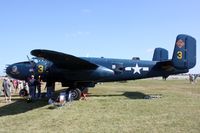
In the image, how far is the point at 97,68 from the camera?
17.6 metres

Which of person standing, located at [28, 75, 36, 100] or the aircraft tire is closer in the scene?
person standing, located at [28, 75, 36, 100]

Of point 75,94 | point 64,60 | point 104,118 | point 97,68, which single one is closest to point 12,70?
point 64,60

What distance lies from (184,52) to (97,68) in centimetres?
549

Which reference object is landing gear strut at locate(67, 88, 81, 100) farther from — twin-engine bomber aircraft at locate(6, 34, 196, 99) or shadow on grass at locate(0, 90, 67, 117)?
shadow on grass at locate(0, 90, 67, 117)

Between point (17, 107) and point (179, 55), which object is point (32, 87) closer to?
point (17, 107)

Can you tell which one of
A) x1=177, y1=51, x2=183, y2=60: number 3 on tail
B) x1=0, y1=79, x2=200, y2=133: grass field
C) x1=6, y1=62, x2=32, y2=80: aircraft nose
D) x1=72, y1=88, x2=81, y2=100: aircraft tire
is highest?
x1=177, y1=51, x2=183, y2=60: number 3 on tail

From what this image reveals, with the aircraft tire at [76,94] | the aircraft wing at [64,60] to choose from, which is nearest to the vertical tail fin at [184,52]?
the aircraft wing at [64,60]

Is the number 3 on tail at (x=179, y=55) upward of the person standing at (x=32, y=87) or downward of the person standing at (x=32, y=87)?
upward

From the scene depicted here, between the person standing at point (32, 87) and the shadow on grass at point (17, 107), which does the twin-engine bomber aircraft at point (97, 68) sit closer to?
the person standing at point (32, 87)

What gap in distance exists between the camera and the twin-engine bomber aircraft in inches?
692

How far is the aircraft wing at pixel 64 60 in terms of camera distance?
14671mm

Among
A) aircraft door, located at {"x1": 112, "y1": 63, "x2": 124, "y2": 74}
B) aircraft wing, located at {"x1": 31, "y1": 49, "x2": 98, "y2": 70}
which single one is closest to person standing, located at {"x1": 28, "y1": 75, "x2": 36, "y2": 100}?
aircraft wing, located at {"x1": 31, "y1": 49, "x2": 98, "y2": 70}

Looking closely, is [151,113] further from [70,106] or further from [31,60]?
[31,60]

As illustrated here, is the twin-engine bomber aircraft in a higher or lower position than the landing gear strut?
higher
